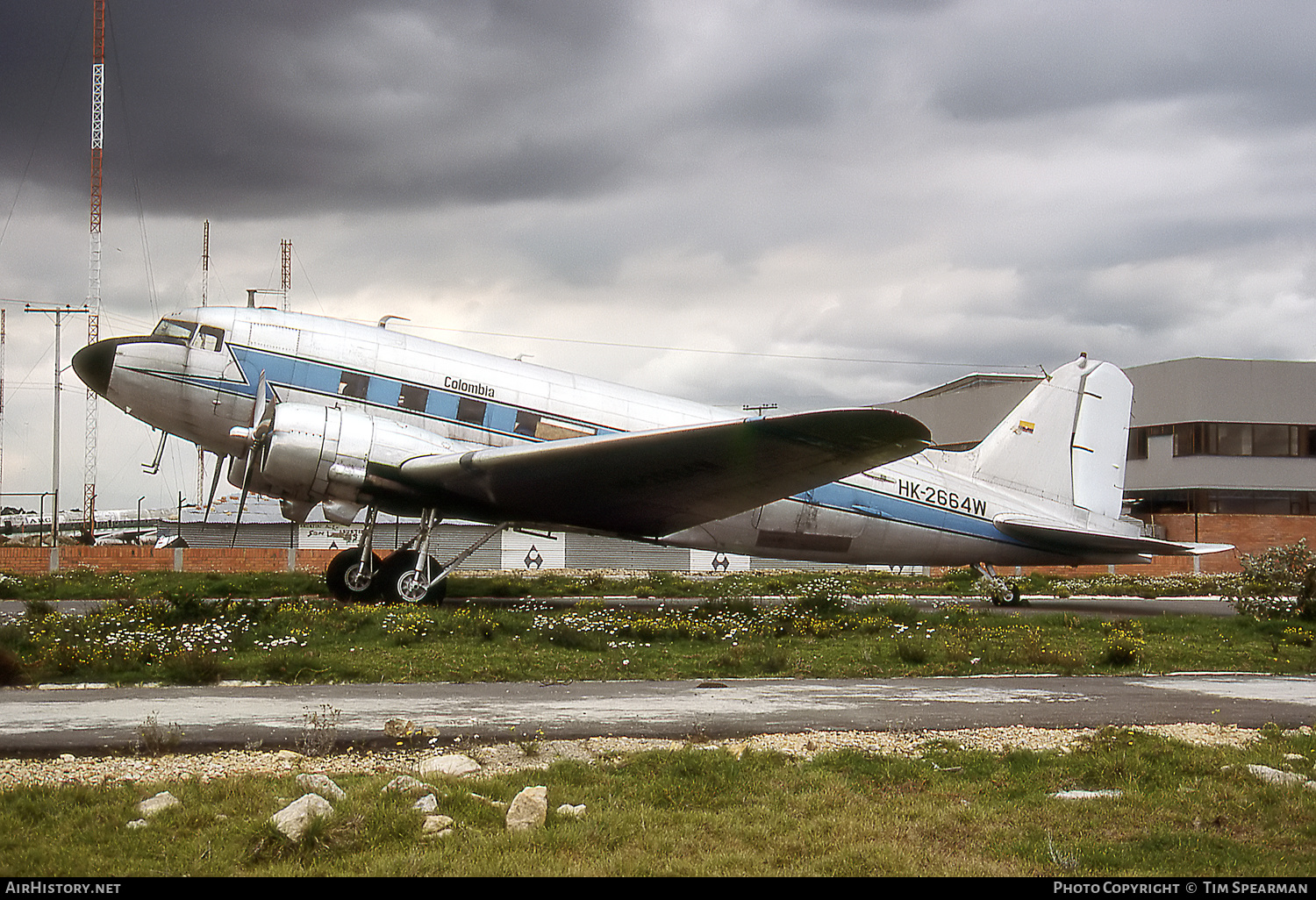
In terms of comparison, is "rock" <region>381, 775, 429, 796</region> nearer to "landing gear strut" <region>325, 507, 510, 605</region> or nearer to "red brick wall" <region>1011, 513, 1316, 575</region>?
"landing gear strut" <region>325, 507, 510, 605</region>

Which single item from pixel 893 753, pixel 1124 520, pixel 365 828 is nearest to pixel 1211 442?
pixel 1124 520

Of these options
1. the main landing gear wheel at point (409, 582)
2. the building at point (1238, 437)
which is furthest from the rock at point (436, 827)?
the building at point (1238, 437)

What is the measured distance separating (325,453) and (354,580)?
274 cm

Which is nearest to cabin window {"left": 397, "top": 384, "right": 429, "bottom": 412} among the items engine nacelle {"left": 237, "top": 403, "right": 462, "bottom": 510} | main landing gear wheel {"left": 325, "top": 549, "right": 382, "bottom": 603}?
engine nacelle {"left": 237, "top": 403, "right": 462, "bottom": 510}

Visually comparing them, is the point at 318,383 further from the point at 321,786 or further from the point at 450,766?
the point at 321,786

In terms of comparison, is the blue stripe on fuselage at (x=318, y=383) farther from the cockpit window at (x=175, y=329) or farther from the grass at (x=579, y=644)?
the grass at (x=579, y=644)

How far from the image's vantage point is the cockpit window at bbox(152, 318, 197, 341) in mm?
17484

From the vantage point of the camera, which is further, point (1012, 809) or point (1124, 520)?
point (1124, 520)

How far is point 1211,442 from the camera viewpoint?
55.7m

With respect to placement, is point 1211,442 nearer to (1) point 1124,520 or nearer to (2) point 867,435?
(1) point 1124,520

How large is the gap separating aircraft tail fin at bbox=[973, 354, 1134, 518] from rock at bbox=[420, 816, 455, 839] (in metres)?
18.3

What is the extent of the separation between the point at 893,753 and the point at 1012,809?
1.54m

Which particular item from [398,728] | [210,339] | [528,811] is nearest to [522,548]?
[210,339]

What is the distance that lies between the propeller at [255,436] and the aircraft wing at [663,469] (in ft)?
7.25
